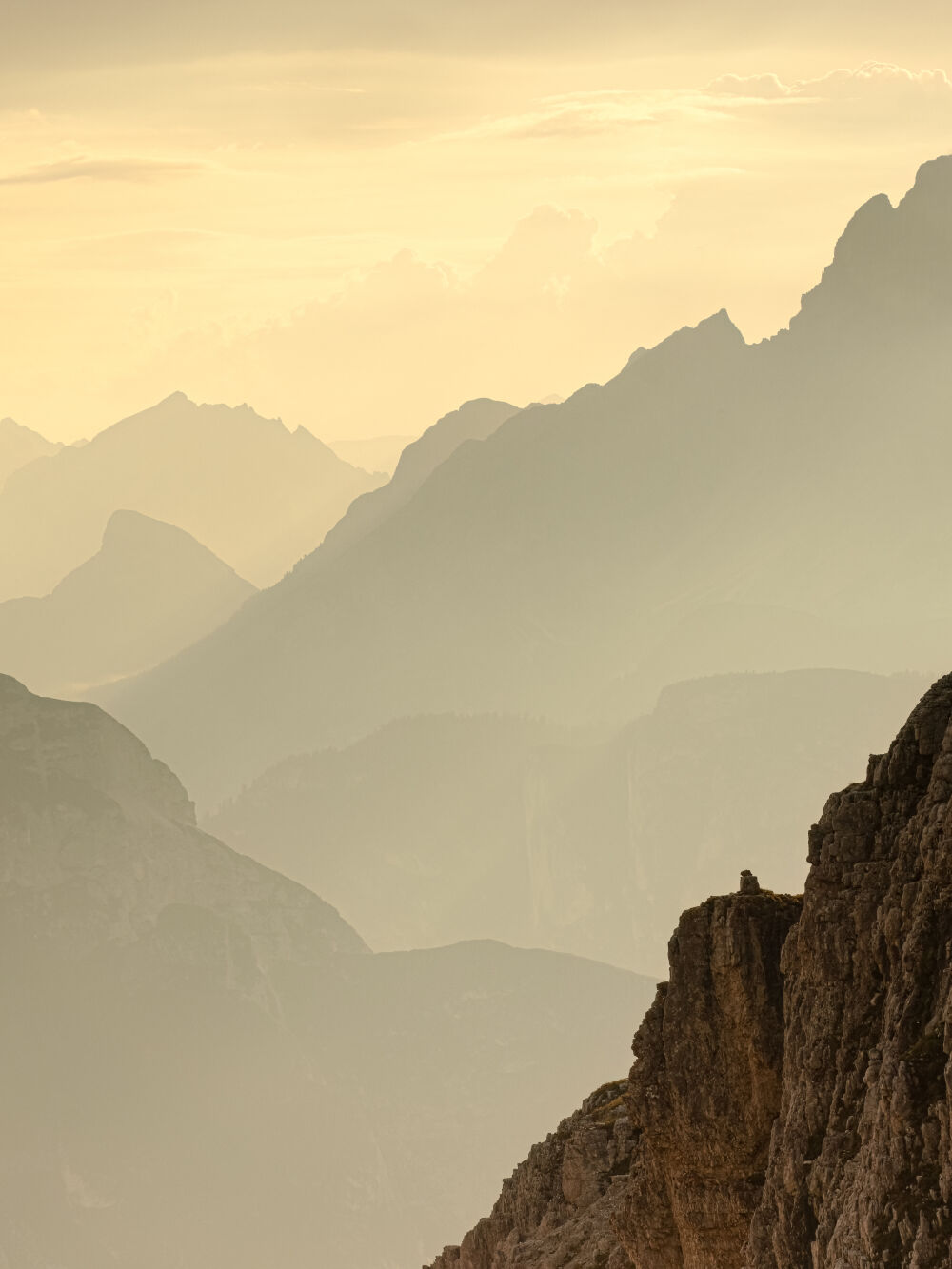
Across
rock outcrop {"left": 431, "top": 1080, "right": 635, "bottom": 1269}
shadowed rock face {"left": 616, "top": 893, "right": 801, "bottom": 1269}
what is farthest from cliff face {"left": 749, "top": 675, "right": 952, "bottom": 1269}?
rock outcrop {"left": 431, "top": 1080, "right": 635, "bottom": 1269}

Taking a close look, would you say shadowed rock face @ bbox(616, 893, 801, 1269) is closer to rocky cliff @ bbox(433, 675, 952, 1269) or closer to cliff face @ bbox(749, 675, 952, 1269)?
rocky cliff @ bbox(433, 675, 952, 1269)

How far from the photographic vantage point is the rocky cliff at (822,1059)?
49188 mm

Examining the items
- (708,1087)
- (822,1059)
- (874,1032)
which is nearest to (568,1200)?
(708,1087)

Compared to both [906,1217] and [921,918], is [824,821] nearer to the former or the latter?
[921,918]

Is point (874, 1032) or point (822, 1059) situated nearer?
point (874, 1032)

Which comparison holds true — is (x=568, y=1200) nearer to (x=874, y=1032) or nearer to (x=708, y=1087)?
(x=708, y=1087)

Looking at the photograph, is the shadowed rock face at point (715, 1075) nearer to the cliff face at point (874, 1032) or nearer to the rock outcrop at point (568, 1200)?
the cliff face at point (874, 1032)

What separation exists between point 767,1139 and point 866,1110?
1239 cm

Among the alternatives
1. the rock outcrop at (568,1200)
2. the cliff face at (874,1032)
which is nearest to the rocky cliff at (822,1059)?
the cliff face at (874,1032)

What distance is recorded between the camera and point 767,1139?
63656 mm

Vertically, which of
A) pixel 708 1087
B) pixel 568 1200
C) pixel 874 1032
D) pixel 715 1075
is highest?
pixel 568 1200

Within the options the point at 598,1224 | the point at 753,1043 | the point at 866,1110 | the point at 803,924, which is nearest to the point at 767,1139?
the point at 753,1043

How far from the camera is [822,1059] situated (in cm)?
5581

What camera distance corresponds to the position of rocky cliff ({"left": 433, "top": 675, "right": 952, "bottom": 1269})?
1937 inches
